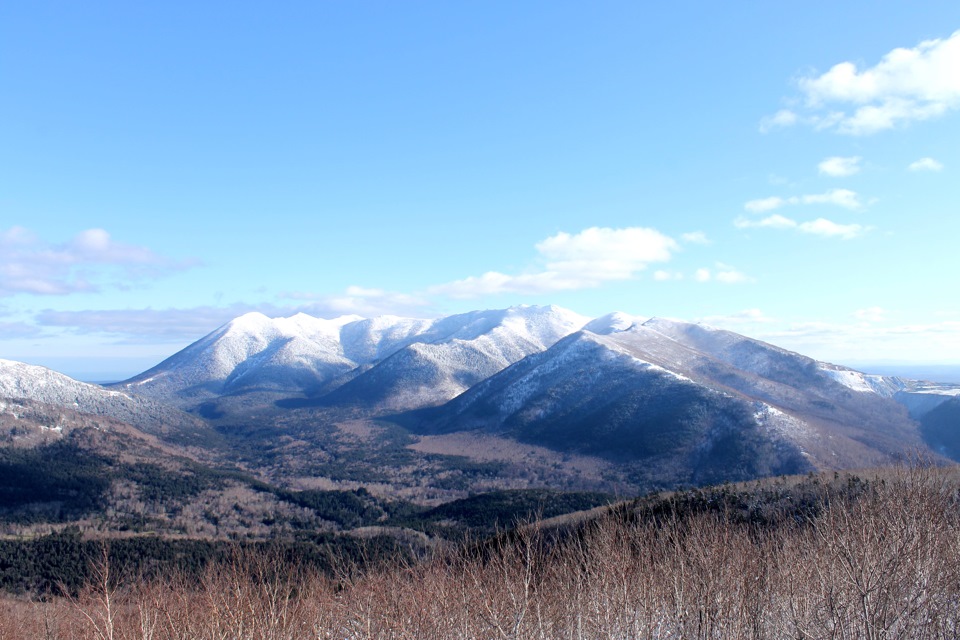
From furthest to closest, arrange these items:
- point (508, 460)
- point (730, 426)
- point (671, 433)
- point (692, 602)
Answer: point (508, 460)
point (671, 433)
point (730, 426)
point (692, 602)

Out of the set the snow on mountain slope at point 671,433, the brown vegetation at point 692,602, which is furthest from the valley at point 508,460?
the brown vegetation at point 692,602

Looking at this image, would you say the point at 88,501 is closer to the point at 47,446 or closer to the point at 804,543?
the point at 47,446

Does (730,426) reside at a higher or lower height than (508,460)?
higher

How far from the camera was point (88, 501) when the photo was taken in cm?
12456

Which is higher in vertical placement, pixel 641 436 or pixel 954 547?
pixel 954 547

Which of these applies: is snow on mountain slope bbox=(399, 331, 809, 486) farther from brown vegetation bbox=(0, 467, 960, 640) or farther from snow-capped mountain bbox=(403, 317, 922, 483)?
brown vegetation bbox=(0, 467, 960, 640)

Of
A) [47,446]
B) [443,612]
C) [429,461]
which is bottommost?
[429,461]

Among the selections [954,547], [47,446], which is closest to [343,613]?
[954,547]

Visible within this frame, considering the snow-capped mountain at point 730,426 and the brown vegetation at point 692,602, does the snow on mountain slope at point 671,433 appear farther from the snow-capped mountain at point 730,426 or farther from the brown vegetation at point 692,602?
the brown vegetation at point 692,602

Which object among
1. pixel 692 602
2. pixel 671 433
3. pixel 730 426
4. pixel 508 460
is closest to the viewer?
pixel 692 602

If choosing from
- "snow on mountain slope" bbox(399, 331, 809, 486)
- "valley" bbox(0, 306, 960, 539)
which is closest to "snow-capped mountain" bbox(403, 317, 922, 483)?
"snow on mountain slope" bbox(399, 331, 809, 486)

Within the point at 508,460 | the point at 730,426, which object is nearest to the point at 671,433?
the point at 730,426

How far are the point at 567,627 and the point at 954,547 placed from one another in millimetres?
14584

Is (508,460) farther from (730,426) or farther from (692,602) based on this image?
(692,602)
